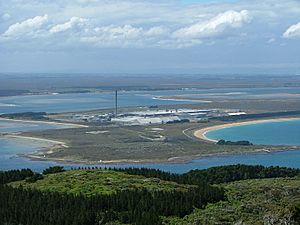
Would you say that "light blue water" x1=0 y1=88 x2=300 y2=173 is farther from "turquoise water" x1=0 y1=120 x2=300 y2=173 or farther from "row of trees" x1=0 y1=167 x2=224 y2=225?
"row of trees" x1=0 y1=167 x2=224 y2=225

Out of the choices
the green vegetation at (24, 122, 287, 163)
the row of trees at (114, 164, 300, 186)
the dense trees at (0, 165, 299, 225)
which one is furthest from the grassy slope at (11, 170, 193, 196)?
the green vegetation at (24, 122, 287, 163)

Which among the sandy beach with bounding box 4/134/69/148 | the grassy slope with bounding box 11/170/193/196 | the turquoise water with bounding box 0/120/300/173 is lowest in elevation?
the turquoise water with bounding box 0/120/300/173

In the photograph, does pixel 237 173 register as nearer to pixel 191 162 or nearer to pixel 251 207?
pixel 251 207

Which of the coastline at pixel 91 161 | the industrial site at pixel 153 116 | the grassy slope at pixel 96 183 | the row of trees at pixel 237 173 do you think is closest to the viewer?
the grassy slope at pixel 96 183

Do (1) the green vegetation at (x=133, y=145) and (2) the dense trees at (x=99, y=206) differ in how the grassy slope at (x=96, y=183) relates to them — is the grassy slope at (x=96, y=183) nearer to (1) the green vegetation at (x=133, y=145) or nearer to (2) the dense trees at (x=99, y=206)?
(2) the dense trees at (x=99, y=206)

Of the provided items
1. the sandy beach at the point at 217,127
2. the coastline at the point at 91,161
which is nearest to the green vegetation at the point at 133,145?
the coastline at the point at 91,161

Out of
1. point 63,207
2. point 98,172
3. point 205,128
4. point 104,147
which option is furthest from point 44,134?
point 63,207
